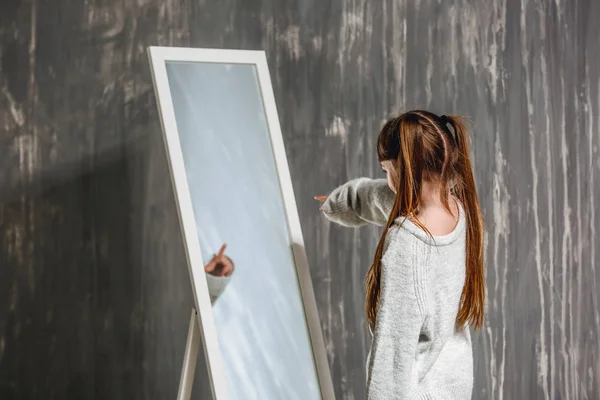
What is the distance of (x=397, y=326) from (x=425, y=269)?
132 millimetres

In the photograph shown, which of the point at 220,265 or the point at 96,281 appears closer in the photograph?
the point at 220,265

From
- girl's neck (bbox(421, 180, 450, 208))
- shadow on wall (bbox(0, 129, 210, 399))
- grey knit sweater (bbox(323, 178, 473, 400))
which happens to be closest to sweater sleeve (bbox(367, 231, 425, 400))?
grey knit sweater (bbox(323, 178, 473, 400))

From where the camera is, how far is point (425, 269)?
152cm

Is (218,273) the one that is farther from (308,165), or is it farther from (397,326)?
(308,165)

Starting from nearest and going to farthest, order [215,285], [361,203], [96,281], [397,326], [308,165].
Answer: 1. [397,326]
2. [215,285]
3. [361,203]
4. [96,281]
5. [308,165]

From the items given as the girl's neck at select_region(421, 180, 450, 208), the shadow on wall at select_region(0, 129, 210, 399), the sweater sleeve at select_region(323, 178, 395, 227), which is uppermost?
the girl's neck at select_region(421, 180, 450, 208)

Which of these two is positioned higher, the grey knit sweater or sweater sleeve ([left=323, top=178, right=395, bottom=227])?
sweater sleeve ([left=323, top=178, right=395, bottom=227])

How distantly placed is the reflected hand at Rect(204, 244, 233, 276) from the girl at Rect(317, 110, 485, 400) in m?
0.35

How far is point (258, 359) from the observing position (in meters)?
1.76

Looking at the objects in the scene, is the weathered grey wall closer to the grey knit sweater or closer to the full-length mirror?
the full-length mirror

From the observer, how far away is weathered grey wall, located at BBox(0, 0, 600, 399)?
235cm

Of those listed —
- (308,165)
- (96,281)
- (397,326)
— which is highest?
(308,165)

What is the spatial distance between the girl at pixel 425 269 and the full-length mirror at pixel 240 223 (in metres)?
0.30

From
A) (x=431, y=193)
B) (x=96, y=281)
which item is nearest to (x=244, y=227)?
(x=431, y=193)
